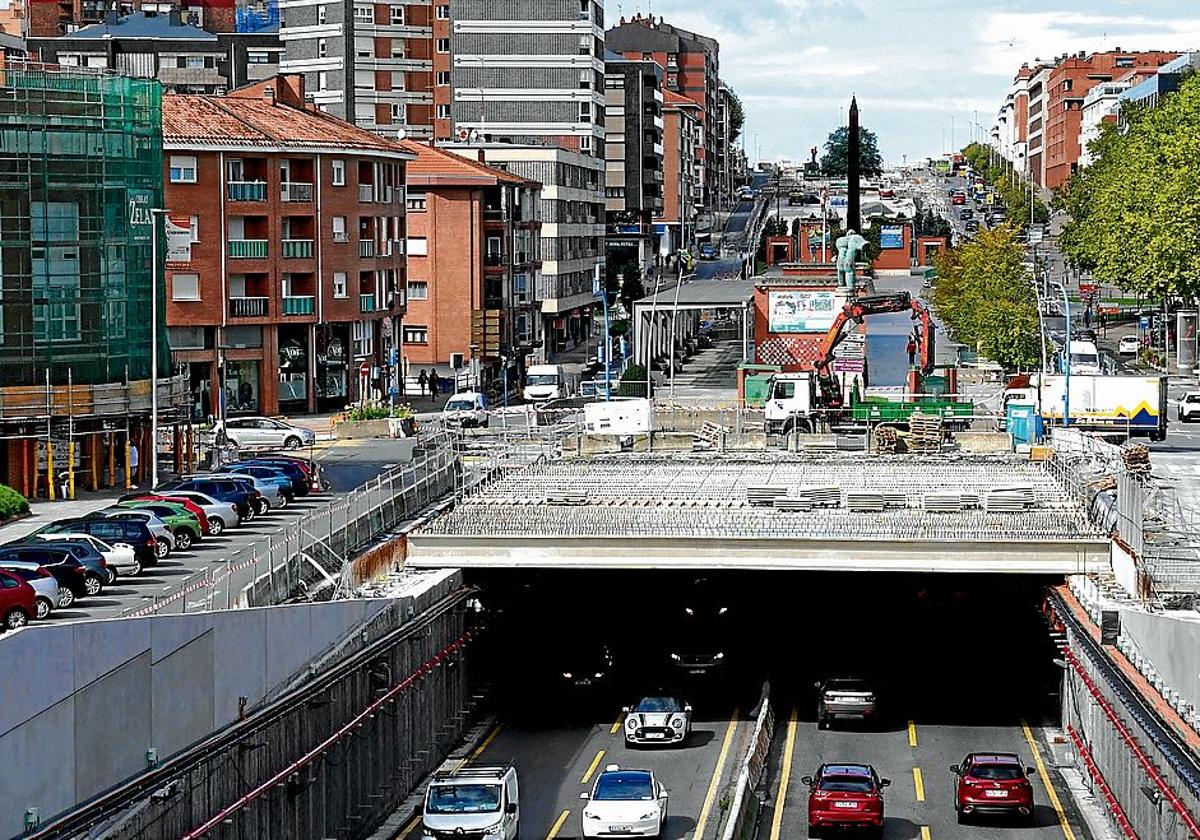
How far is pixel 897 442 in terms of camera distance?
221ft

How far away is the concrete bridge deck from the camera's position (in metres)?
44.5

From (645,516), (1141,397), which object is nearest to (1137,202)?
(1141,397)

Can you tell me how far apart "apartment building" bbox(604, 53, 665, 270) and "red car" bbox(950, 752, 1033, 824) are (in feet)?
420

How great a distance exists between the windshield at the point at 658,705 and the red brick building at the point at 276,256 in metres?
40.2

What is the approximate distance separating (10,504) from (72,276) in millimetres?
9435

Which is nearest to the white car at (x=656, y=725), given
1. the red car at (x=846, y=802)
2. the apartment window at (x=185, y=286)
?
the red car at (x=846, y=802)

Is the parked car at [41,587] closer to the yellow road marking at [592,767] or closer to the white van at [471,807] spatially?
the white van at [471,807]

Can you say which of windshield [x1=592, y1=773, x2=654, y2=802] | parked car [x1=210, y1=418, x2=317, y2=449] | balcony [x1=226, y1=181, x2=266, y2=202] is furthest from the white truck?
windshield [x1=592, y1=773, x2=654, y2=802]

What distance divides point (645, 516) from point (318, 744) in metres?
15.4

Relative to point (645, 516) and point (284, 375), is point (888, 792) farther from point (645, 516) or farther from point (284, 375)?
point (284, 375)

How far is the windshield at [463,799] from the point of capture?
3333 centimetres

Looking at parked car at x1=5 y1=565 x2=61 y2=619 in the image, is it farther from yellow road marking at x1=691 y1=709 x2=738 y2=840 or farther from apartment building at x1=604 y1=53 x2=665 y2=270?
apartment building at x1=604 y1=53 x2=665 y2=270

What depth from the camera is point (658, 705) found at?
42.5m

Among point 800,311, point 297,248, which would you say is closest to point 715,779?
point 297,248
